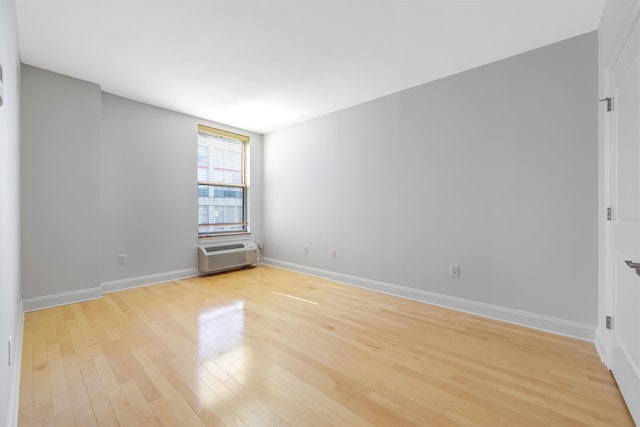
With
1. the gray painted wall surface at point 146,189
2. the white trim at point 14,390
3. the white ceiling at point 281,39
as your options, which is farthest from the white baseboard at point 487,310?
the white trim at point 14,390

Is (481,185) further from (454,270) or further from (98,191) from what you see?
(98,191)

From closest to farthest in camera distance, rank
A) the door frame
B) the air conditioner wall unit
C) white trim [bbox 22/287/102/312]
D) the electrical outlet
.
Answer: the door frame
white trim [bbox 22/287/102/312]
the electrical outlet
the air conditioner wall unit

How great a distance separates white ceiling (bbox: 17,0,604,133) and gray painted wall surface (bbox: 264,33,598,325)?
294 millimetres

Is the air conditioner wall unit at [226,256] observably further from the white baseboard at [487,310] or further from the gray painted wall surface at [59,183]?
the white baseboard at [487,310]

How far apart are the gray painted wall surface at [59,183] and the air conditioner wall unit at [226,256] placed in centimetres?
133

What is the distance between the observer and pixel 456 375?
5.73 ft

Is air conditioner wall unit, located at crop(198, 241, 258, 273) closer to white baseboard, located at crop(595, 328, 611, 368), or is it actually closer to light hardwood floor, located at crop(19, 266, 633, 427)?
light hardwood floor, located at crop(19, 266, 633, 427)

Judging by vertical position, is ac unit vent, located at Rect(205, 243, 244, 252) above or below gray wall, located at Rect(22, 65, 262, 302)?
below

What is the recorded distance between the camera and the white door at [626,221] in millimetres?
1351

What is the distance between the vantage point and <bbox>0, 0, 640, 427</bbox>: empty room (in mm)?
1516

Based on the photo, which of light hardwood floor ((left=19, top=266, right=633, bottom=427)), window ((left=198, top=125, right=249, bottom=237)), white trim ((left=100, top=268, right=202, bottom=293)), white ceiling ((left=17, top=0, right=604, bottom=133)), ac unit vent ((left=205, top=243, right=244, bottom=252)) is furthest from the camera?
window ((left=198, top=125, right=249, bottom=237))

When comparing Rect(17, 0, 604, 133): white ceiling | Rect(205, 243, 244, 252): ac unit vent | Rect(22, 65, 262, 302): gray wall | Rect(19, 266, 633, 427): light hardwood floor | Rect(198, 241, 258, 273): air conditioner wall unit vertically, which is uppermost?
Rect(17, 0, 604, 133): white ceiling

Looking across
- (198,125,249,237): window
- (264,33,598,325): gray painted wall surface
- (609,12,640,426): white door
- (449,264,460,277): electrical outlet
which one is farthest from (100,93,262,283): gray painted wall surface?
(609,12,640,426): white door

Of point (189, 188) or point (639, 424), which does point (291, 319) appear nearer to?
point (639, 424)
